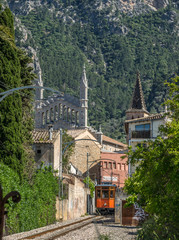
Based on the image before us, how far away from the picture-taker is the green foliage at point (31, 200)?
31906mm

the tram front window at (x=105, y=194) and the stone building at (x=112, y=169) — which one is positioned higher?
the stone building at (x=112, y=169)

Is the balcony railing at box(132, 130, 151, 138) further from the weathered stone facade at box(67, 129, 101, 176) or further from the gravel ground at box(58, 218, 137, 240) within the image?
the gravel ground at box(58, 218, 137, 240)

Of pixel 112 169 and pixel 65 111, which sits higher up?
pixel 65 111

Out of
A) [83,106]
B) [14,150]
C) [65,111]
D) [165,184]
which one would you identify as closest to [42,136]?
[14,150]

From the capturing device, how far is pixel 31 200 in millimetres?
37594

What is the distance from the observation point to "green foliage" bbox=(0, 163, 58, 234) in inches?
1256

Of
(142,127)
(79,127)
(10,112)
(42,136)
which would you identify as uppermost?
(79,127)

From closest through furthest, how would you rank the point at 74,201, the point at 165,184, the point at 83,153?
the point at 165,184
the point at 74,201
the point at 83,153

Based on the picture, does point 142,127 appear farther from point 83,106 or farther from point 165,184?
point 83,106

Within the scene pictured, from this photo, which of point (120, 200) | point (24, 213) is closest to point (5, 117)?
point (24, 213)

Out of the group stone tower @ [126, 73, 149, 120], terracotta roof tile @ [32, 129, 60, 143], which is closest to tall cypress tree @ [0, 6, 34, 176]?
terracotta roof tile @ [32, 129, 60, 143]

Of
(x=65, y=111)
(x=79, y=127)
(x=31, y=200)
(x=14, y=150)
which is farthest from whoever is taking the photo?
(x=65, y=111)

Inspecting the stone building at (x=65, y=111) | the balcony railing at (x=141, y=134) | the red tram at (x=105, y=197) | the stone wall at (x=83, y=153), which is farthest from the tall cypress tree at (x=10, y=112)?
the stone building at (x=65, y=111)

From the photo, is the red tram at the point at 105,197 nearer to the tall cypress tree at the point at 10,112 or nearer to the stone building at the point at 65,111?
the tall cypress tree at the point at 10,112
